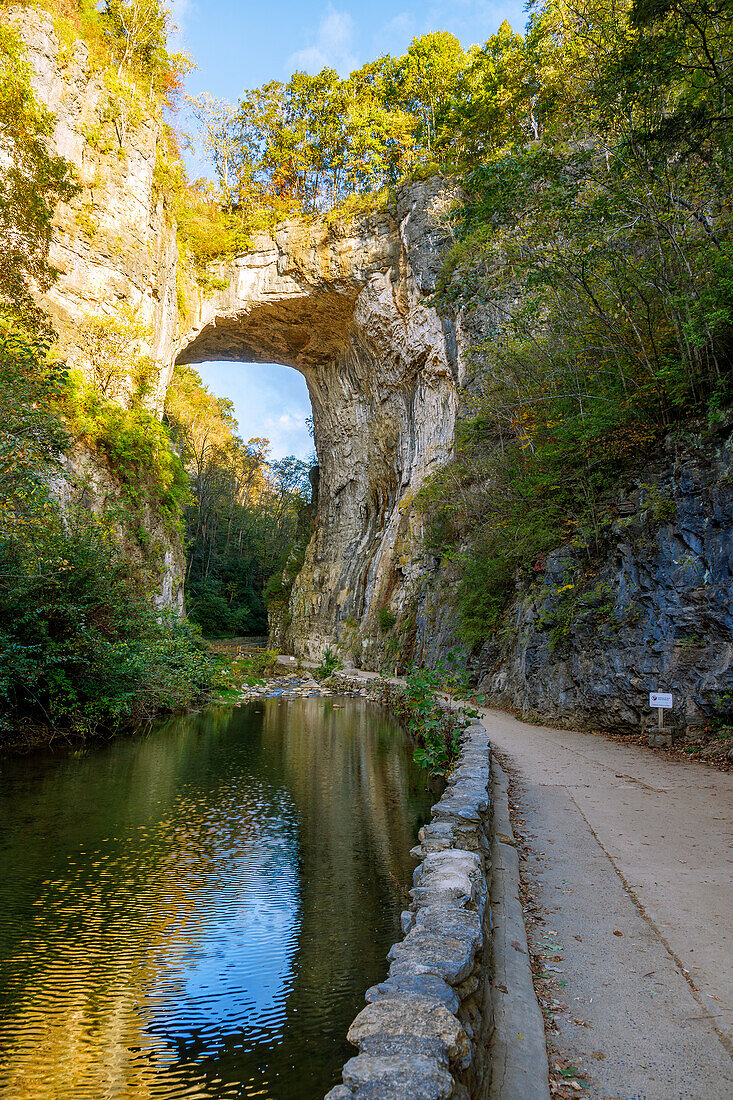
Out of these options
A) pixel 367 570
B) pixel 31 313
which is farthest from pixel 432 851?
pixel 367 570

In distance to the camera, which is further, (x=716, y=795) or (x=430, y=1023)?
(x=716, y=795)

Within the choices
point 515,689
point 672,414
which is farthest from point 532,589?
point 672,414

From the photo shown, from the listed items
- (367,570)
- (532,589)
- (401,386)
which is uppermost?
(401,386)

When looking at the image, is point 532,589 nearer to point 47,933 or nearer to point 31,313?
point 47,933

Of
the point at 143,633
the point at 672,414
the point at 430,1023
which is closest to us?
the point at 430,1023

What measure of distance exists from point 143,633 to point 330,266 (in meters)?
21.3

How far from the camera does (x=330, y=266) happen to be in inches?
1033

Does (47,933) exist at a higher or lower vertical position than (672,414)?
lower

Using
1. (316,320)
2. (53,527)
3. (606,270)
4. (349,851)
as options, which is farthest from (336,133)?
(349,851)

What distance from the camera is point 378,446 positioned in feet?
97.3

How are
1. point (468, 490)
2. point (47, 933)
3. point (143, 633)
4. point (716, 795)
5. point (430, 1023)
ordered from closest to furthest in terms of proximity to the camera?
point (430, 1023)
point (47, 933)
point (716, 795)
point (143, 633)
point (468, 490)

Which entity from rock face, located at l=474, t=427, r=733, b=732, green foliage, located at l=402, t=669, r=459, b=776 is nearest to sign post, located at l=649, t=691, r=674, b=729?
rock face, located at l=474, t=427, r=733, b=732

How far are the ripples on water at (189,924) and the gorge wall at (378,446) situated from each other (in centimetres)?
427

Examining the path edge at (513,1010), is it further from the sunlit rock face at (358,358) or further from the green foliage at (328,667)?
the green foliage at (328,667)
